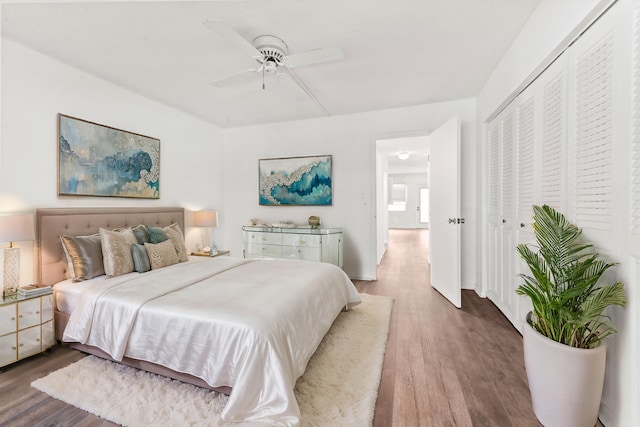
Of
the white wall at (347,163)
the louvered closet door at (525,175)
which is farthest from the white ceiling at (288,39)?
the louvered closet door at (525,175)

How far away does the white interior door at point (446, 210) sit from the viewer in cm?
314

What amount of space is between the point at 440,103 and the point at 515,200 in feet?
6.33

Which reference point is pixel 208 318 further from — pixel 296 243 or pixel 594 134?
pixel 296 243

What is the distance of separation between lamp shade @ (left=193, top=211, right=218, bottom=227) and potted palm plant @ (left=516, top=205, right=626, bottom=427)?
3799mm

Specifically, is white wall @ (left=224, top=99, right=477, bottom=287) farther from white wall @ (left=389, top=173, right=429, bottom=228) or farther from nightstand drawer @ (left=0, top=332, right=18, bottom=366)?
white wall @ (left=389, top=173, right=429, bottom=228)

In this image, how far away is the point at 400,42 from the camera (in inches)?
92.8

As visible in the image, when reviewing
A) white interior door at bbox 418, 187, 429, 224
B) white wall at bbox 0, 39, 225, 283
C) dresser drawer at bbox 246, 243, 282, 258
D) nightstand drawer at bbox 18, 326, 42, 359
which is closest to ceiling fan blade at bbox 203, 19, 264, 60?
white wall at bbox 0, 39, 225, 283

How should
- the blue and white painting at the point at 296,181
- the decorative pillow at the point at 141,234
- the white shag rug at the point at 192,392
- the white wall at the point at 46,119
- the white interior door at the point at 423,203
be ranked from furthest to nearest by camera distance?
1. the white interior door at the point at 423,203
2. the blue and white painting at the point at 296,181
3. the decorative pillow at the point at 141,234
4. the white wall at the point at 46,119
5. the white shag rug at the point at 192,392

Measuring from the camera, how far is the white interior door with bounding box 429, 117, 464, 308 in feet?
10.3

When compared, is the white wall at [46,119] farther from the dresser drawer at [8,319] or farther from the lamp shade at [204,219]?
the dresser drawer at [8,319]

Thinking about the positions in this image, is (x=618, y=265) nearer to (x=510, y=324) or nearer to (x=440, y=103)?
(x=510, y=324)

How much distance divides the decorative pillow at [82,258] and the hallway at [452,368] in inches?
103

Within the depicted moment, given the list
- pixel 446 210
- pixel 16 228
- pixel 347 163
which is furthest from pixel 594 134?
pixel 16 228

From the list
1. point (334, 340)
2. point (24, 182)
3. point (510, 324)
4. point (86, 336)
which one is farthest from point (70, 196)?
point (510, 324)
